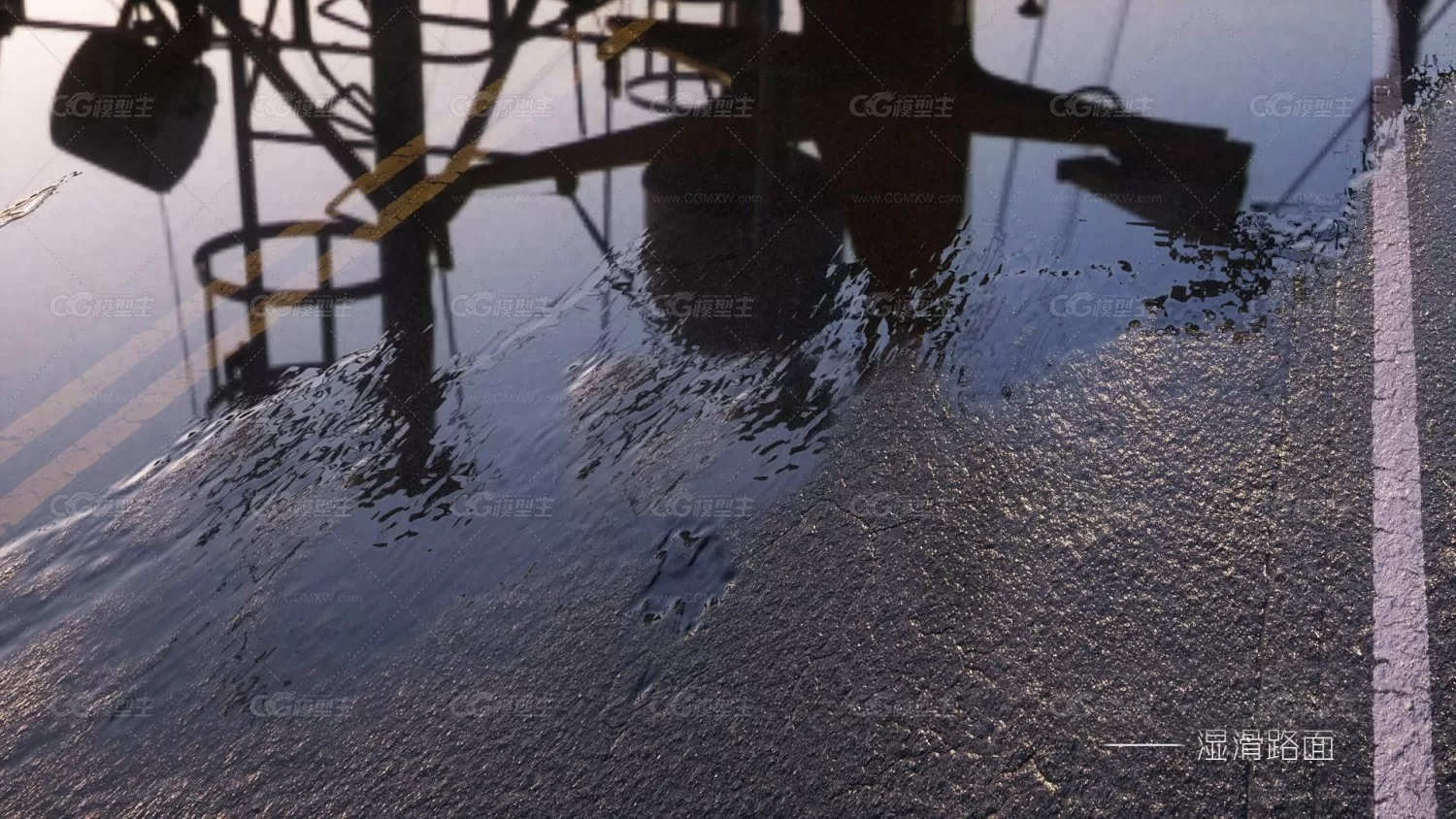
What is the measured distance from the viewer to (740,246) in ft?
18.4

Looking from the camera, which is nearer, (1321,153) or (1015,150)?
(1321,153)

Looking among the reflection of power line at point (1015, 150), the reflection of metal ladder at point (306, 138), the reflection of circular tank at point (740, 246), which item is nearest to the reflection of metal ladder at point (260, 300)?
the reflection of metal ladder at point (306, 138)

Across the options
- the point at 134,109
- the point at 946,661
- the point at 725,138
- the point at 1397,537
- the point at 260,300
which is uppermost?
the point at 134,109

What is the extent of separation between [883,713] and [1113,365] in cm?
202

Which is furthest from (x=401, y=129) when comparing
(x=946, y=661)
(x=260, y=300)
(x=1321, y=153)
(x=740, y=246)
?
(x=1321, y=153)

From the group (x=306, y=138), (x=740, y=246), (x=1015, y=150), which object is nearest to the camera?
(x=740, y=246)

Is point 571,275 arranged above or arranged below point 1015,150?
below

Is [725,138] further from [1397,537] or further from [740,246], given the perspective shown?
[1397,537]

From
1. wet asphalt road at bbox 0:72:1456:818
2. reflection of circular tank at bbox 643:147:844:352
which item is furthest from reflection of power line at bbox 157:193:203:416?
reflection of circular tank at bbox 643:147:844:352

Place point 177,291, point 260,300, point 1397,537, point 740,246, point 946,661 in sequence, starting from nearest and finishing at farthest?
1. point 946,661
2. point 1397,537
3. point 740,246
4. point 260,300
5. point 177,291

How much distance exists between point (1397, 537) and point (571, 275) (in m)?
3.80

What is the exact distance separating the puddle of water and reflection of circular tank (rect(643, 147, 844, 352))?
0.02 metres

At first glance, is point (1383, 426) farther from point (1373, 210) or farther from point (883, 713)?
point (883, 713)

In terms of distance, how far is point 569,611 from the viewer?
3.77 meters
